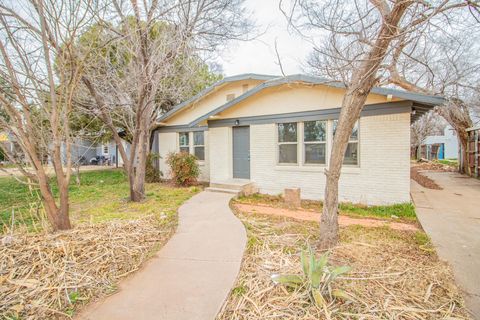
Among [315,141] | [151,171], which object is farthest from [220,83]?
[151,171]

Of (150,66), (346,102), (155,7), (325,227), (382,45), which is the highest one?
(155,7)

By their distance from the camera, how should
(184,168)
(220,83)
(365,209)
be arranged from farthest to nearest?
(220,83) → (184,168) → (365,209)

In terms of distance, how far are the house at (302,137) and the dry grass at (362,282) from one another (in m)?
2.71

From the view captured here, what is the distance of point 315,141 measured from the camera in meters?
8.14

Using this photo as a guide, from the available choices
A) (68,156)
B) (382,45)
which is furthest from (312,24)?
(68,156)

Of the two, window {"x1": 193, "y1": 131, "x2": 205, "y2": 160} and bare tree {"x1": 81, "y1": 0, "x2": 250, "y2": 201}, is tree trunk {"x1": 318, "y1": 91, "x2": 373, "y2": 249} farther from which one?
window {"x1": 193, "y1": 131, "x2": 205, "y2": 160}

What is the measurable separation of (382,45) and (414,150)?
3380 cm

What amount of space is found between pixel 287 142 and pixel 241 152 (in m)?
2.03

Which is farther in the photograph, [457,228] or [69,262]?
[457,228]

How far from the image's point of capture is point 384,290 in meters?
2.85

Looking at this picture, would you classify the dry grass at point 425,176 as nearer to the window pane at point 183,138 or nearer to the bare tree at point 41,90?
the window pane at point 183,138

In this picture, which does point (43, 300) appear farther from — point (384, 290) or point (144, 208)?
point (144, 208)

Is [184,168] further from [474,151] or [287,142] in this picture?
[474,151]

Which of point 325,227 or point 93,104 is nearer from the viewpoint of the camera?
Answer: point 325,227
